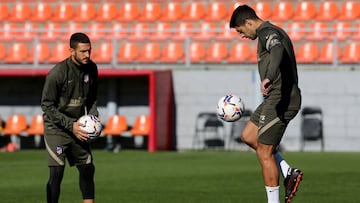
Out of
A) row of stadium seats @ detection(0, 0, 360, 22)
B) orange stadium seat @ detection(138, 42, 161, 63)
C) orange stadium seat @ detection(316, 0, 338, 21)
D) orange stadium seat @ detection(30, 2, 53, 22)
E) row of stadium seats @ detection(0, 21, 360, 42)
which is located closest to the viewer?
row of stadium seats @ detection(0, 21, 360, 42)

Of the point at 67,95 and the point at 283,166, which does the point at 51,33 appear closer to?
the point at 283,166

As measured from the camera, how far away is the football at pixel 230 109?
10906 mm

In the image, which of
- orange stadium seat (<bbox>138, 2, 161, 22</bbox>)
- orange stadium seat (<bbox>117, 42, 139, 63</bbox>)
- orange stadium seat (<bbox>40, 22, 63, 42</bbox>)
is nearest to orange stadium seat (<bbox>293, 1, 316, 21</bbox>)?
orange stadium seat (<bbox>138, 2, 161, 22</bbox>)

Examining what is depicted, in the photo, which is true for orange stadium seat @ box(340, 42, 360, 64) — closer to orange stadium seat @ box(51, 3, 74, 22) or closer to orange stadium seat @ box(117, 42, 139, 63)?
orange stadium seat @ box(117, 42, 139, 63)

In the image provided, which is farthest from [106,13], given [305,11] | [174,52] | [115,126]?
[305,11]

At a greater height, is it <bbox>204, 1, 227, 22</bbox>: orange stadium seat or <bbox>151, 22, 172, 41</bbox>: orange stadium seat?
<bbox>204, 1, 227, 22</bbox>: orange stadium seat

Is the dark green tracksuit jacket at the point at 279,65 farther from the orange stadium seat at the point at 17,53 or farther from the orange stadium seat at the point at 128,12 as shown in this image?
the orange stadium seat at the point at 128,12

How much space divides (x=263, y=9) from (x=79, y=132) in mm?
17663

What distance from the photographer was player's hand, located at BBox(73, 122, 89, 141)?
955 centimetres

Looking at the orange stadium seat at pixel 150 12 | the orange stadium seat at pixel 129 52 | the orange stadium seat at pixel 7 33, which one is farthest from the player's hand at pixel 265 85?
the orange stadium seat at pixel 150 12

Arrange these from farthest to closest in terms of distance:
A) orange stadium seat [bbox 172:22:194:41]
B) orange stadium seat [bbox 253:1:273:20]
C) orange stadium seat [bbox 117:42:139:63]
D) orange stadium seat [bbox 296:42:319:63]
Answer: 1. orange stadium seat [bbox 253:1:273:20]
2. orange stadium seat [bbox 117:42:139:63]
3. orange stadium seat [bbox 296:42:319:63]
4. orange stadium seat [bbox 172:22:194:41]

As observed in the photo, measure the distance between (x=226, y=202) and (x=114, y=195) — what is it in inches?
65.6

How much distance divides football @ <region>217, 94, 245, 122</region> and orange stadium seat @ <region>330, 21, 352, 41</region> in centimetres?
1212

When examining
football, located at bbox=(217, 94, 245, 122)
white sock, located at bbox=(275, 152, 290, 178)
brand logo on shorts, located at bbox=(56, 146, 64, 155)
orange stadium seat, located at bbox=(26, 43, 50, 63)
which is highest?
orange stadium seat, located at bbox=(26, 43, 50, 63)
